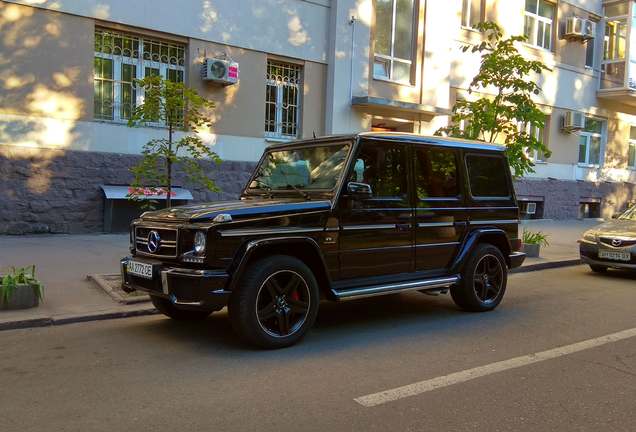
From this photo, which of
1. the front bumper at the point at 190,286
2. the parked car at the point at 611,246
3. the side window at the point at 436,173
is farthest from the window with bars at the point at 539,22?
the front bumper at the point at 190,286

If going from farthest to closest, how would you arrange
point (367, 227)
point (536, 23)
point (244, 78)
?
point (536, 23) → point (244, 78) → point (367, 227)

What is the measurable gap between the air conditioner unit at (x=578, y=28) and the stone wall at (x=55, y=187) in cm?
1577

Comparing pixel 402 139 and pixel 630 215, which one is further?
pixel 630 215

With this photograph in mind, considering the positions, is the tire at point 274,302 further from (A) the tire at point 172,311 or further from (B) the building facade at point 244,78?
(B) the building facade at point 244,78

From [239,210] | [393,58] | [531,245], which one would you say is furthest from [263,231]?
[393,58]

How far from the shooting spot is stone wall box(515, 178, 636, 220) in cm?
1994

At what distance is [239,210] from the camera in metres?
5.08

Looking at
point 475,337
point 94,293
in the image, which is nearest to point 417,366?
point 475,337

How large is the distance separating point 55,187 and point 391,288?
8013mm

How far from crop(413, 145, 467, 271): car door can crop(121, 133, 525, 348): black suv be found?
0.01 metres

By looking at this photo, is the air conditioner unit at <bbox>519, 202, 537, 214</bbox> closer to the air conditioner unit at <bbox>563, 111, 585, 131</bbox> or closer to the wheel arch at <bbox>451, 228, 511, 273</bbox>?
the air conditioner unit at <bbox>563, 111, 585, 131</bbox>

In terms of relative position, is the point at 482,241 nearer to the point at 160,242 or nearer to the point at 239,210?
the point at 239,210

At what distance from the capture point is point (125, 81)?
1216 cm

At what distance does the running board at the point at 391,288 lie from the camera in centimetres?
559
